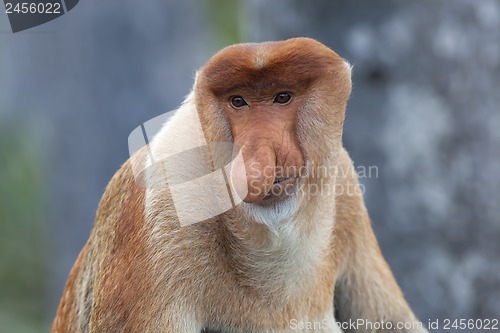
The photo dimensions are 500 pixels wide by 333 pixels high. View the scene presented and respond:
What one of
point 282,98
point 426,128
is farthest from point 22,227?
point 282,98

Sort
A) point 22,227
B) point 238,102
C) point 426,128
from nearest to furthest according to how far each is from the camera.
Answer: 1. point 238,102
2. point 426,128
3. point 22,227

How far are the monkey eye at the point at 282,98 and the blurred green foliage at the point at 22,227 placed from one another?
651 cm

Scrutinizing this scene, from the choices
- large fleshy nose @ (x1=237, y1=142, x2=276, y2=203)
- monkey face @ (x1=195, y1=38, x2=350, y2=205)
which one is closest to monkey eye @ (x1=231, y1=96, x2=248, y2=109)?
monkey face @ (x1=195, y1=38, x2=350, y2=205)

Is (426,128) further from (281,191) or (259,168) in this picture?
(259,168)

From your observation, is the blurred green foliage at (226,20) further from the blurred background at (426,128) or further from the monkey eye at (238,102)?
the monkey eye at (238,102)

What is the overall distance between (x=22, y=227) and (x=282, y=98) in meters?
7.43

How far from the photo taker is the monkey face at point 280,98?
3.35 metres

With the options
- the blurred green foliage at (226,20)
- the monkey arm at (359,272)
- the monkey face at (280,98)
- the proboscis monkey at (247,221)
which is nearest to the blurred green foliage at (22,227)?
the blurred green foliage at (226,20)

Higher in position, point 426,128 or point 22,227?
point 426,128

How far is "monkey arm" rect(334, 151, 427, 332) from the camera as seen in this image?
4.21 metres

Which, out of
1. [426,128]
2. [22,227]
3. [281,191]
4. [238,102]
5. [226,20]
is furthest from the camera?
[226,20]

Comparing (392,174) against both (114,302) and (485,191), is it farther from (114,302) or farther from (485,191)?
(114,302)

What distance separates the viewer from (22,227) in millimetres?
10273

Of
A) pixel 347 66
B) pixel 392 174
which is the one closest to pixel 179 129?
pixel 347 66
